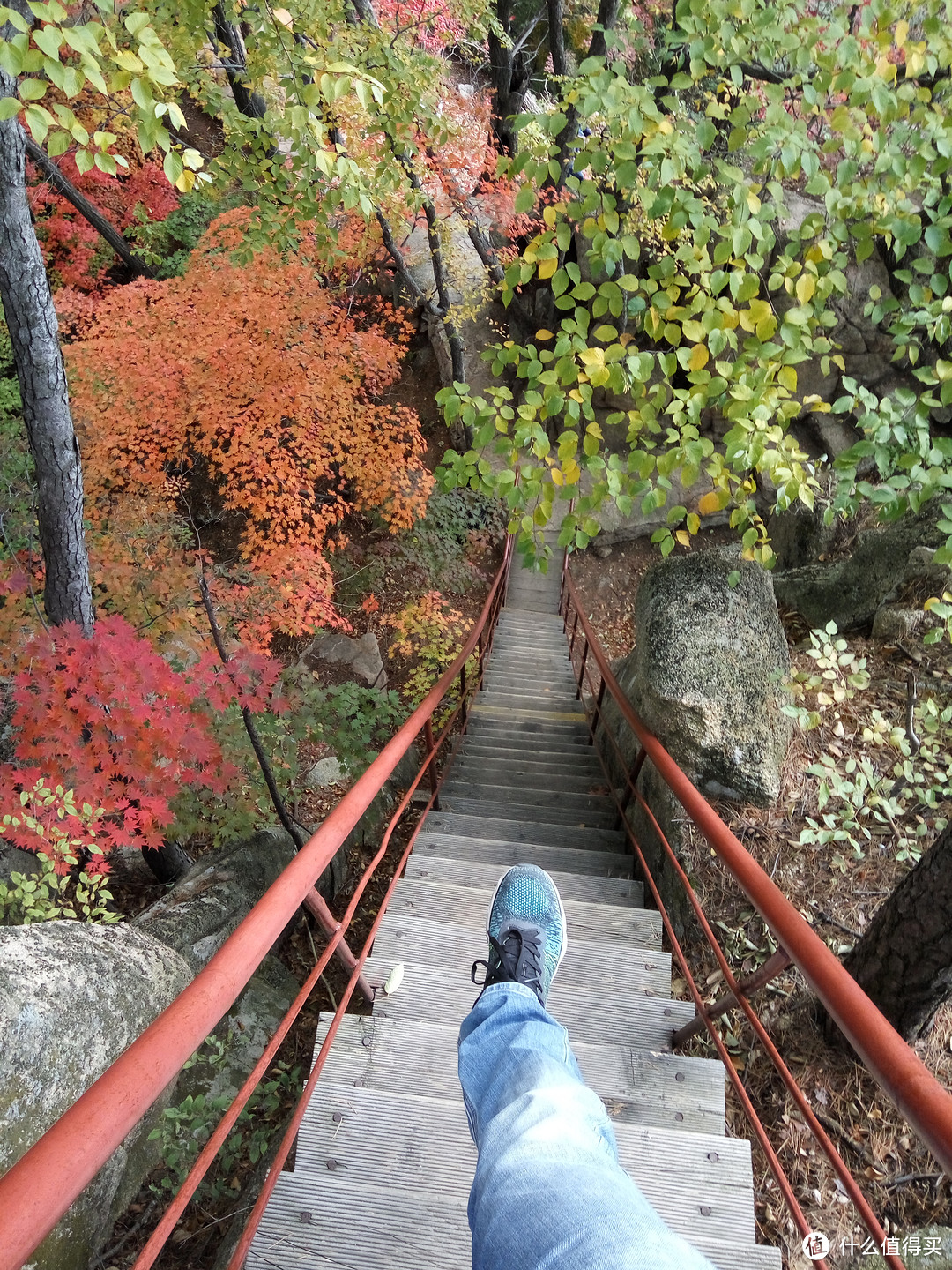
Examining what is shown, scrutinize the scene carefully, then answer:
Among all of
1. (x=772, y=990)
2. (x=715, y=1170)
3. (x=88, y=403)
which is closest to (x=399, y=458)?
(x=88, y=403)

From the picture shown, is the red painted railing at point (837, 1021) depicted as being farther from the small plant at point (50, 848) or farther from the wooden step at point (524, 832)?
the small plant at point (50, 848)

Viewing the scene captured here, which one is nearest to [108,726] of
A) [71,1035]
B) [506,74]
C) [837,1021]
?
[71,1035]

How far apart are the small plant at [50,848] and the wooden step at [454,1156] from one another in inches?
75.8

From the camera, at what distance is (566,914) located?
2959 mm

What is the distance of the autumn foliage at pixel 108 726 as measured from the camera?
3936 millimetres

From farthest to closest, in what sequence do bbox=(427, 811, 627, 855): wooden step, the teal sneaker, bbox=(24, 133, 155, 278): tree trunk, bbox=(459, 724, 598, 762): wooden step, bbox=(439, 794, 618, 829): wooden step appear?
bbox=(24, 133, 155, 278): tree trunk
bbox=(459, 724, 598, 762): wooden step
bbox=(439, 794, 618, 829): wooden step
bbox=(427, 811, 627, 855): wooden step
the teal sneaker

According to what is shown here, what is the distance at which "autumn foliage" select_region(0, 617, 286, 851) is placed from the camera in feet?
12.9

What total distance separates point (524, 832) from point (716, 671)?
1.53 meters

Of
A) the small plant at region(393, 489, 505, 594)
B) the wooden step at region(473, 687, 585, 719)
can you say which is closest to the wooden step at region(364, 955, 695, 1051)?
the wooden step at region(473, 687, 585, 719)

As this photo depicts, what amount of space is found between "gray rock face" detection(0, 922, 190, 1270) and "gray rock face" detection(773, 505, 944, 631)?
475cm

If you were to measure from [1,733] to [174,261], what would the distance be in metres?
9.04

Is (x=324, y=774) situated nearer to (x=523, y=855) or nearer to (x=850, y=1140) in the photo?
(x=523, y=855)

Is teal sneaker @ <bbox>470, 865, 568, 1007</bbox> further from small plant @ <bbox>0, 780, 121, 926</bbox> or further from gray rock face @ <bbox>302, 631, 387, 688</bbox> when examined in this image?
gray rock face @ <bbox>302, 631, 387, 688</bbox>

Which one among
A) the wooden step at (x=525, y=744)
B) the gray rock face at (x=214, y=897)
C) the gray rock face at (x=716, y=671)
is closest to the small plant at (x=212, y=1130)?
the gray rock face at (x=214, y=897)
